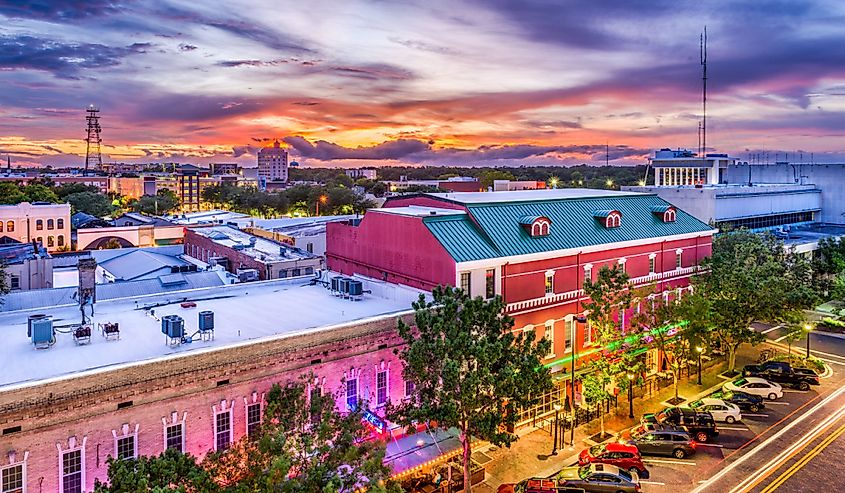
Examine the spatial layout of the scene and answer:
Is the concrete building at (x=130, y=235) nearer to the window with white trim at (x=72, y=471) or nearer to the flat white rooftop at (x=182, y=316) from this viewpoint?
the flat white rooftop at (x=182, y=316)

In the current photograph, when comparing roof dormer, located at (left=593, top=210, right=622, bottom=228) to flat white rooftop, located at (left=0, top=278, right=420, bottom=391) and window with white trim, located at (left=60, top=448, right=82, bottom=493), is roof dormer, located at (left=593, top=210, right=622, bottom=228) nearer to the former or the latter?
flat white rooftop, located at (left=0, top=278, right=420, bottom=391)

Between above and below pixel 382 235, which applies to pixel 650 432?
below

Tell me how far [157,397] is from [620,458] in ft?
83.3

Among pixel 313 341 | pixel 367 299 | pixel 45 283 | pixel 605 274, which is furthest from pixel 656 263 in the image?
pixel 45 283

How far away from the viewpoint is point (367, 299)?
39438 mm

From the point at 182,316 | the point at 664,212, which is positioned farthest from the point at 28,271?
the point at 664,212

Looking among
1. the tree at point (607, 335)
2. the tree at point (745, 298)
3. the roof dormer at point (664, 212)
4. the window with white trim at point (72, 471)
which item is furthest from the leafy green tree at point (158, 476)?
the roof dormer at point (664, 212)

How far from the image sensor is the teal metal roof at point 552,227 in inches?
1540

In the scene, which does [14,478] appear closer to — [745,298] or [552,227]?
[552,227]

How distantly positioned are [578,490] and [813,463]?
15291mm

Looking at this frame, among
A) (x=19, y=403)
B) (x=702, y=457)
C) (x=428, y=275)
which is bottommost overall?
(x=702, y=457)

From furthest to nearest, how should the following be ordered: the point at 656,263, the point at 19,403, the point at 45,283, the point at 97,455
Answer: the point at 45,283
the point at 656,263
the point at 97,455
the point at 19,403

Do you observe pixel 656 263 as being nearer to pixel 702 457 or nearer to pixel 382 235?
pixel 702 457

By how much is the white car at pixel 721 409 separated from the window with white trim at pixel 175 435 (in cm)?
3408
